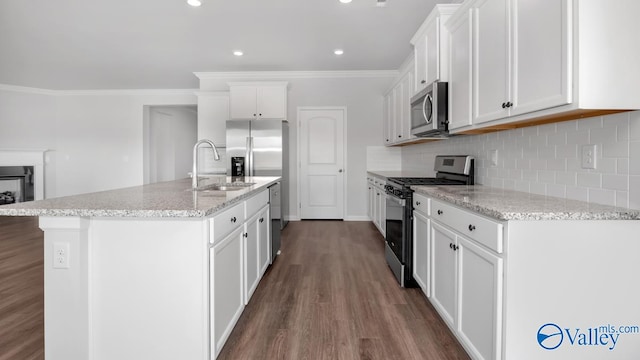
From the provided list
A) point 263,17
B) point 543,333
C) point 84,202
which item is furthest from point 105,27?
point 543,333

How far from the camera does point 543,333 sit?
1307 millimetres

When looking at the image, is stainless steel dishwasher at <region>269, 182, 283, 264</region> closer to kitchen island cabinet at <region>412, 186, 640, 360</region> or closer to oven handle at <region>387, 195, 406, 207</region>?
oven handle at <region>387, 195, 406, 207</region>

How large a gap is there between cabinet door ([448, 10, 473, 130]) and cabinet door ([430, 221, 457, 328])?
31.6 inches

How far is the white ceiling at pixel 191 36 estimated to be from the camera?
3.38 meters

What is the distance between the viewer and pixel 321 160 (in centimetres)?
572

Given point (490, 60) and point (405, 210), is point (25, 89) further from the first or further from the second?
point (490, 60)

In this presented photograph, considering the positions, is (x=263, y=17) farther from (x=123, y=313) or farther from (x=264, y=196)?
(x=123, y=313)

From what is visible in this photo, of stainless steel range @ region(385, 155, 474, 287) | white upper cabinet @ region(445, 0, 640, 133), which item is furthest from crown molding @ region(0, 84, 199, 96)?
white upper cabinet @ region(445, 0, 640, 133)

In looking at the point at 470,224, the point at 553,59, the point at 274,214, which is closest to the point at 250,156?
the point at 274,214

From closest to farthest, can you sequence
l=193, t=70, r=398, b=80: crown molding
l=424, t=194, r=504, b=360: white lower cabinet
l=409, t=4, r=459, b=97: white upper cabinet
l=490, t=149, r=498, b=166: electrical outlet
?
1. l=424, t=194, r=504, b=360: white lower cabinet
2. l=490, t=149, r=498, b=166: electrical outlet
3. l=409, t=4, r=459, b=97: white upper cabinet
4. l=193, t=70, r=398, b=80: crown molding

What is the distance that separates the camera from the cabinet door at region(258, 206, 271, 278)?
2.67 meters

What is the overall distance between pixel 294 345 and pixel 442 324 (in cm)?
94

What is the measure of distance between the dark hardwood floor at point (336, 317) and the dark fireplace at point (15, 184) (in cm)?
604

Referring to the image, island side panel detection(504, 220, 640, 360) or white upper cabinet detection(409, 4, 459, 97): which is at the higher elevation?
white upper cabinet detection(409, 4, 459, 97)
